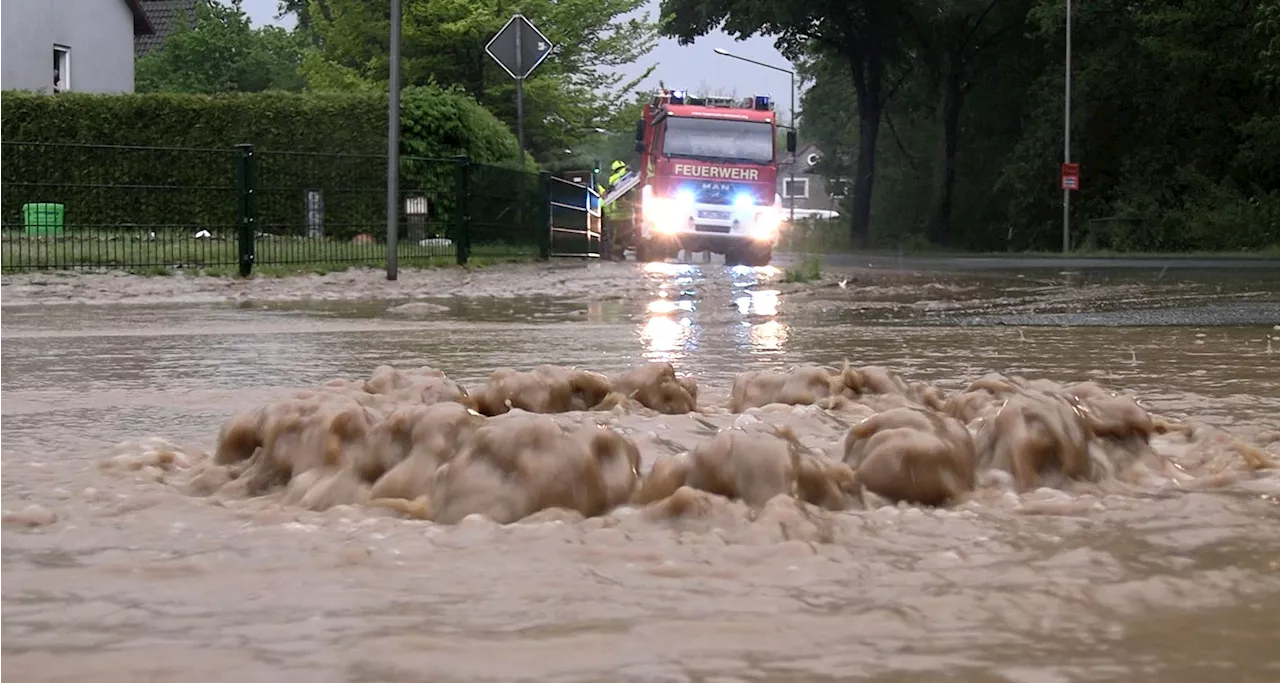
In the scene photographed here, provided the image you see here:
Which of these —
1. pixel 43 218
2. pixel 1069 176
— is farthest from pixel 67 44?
pixel 1069 176

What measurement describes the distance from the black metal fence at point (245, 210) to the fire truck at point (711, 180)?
20.6 ft

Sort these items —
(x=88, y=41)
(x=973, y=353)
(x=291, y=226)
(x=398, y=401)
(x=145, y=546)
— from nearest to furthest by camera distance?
(x=145, y=546) → (x=398, y=401) → (x=973, y=353) → (x=291, y=226) → (x=88, y=41)

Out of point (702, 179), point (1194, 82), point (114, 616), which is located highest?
point (1194, 82)

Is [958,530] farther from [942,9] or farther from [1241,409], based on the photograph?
[942,9]

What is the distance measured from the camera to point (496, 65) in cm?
3152

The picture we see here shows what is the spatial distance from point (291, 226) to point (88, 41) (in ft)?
70.8

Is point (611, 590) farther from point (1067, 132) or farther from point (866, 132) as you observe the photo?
point (866, 132)

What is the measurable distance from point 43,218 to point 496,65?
52.8 feet

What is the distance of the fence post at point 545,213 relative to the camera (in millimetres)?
22078

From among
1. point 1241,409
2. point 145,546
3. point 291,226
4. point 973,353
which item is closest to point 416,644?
point 145,546

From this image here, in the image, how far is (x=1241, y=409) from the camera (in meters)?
4.68

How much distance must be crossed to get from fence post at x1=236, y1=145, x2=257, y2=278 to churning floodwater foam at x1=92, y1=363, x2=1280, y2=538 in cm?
1171

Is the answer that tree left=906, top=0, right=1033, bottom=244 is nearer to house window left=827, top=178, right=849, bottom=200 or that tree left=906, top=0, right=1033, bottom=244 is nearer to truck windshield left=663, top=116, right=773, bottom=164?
house window left=827, top=178, right=849, bottom=200

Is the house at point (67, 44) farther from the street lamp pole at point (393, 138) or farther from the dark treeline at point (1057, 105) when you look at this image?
the street lamp pole at point (393, 138)
